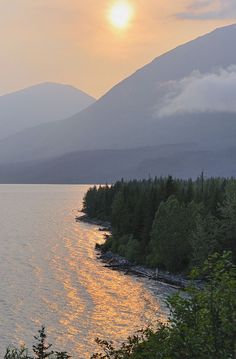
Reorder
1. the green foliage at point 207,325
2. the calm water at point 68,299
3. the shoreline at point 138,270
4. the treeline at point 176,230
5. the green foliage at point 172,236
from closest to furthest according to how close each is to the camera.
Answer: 1. the green foliage at point 207,325
2. the calm water at point 68,299
3. the shoreline at point 138,270
4. the treeline at point 176,230
5. the green foliage at point 172,236

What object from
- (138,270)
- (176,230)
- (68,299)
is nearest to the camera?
(68,299)

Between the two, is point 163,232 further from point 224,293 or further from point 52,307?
point 224,293

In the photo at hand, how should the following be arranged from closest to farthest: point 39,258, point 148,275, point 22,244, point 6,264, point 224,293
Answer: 1. point 224,293
2. point 148,275
3. point 6,264
4. point 39,258
5. point 22,244

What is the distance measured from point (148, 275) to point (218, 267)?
74831 millimetres

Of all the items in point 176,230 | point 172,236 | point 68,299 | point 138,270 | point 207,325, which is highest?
point 207,325

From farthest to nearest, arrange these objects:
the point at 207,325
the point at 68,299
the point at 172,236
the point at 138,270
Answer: the point at 138,270, the point at 172,236, the point at 68,299, the point at 207,325

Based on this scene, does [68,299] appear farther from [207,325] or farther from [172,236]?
[207,325]

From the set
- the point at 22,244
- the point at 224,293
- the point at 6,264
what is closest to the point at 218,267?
the point at 224,293

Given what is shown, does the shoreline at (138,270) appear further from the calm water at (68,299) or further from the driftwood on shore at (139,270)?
the calm water at (68,299)

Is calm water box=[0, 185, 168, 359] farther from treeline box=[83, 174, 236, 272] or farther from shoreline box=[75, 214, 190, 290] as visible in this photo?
treeline box=[83, 174, 236, 272]

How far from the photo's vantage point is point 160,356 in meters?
19.3

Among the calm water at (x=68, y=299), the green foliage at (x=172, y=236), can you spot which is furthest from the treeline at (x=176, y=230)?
the calm water at (x=68, y=299)

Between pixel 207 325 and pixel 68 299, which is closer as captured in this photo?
pixel 207 325

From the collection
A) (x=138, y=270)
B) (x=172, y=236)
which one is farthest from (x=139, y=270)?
(x=172, y=236)
